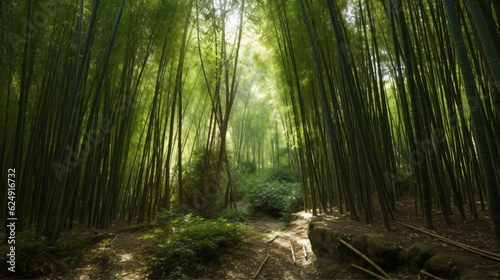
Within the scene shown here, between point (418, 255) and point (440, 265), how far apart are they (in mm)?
180

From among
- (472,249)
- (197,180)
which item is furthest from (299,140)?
(197,180)

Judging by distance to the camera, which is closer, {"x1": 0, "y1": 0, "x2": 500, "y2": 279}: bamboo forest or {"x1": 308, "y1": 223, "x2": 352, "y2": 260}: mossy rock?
{"x1": 0, "y1": 0, "x2": 500, "y2": 279}: bamboo forest

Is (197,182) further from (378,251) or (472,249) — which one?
(472,249)

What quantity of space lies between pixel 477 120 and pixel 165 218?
3.83m

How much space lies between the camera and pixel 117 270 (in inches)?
94.2

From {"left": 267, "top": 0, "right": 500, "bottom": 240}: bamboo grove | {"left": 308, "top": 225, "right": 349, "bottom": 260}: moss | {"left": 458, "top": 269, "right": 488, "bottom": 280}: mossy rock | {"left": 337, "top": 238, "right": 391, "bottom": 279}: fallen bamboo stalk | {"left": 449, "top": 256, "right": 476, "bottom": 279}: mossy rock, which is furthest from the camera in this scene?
{"left": 308, "top": 225, "right": 349, "bottom": 260}: moss

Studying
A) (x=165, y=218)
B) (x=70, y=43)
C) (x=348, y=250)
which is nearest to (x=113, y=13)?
(x=70, y=43)

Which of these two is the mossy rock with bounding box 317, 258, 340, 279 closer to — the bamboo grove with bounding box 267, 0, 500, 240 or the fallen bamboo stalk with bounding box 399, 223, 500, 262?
the bamboo grove with bounding box 267, 0, 500, 240

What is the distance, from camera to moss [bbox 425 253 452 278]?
142 centimetres

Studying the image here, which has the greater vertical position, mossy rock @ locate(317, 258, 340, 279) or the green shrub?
the green shrub

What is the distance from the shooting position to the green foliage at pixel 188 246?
227 cm

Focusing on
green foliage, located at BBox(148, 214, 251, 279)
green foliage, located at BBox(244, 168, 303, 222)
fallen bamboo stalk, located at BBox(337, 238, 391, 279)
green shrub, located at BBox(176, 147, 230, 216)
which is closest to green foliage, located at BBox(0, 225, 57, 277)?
green foliage, located at BBox(148, 214, 251, 279)

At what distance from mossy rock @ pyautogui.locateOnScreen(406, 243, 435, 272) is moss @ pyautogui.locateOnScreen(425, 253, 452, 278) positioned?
2.3 inches

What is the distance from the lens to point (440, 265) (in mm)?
1451
